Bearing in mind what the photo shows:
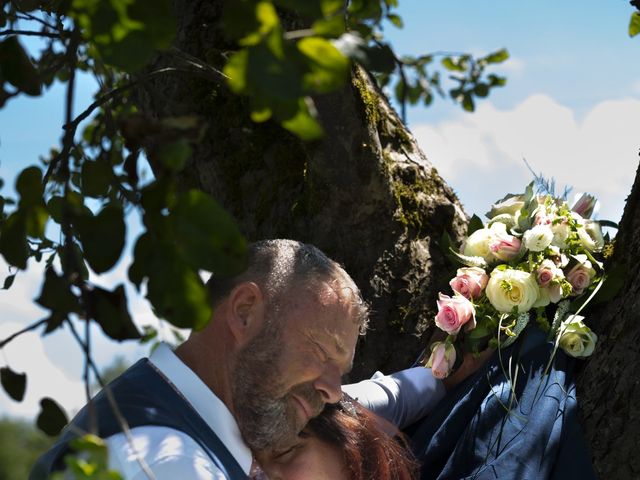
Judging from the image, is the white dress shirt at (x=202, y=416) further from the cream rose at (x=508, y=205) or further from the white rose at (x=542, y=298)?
the cream rose at (x=508, y=205)

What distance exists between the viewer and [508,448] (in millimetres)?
2590

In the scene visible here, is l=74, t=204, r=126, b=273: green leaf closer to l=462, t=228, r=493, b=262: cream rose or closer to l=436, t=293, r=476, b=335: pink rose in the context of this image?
l=436, t=293, r=476, b=335: pink rose

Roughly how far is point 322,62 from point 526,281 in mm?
1679

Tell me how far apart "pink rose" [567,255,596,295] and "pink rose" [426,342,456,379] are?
1.30 ft

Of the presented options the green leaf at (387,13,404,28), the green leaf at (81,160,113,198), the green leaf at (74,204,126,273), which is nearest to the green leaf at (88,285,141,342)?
the green leaf at (74,204,126,273)

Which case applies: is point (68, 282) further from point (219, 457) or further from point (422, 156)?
point (422, 156)

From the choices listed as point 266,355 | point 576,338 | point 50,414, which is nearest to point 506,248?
point 576,338

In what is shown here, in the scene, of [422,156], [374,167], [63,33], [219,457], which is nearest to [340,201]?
[374,167]

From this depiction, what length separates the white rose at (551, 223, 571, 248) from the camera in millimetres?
2818

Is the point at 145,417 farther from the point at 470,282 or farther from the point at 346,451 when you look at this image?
the point at 470,282

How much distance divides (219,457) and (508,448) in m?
0.80

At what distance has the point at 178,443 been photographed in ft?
7.26

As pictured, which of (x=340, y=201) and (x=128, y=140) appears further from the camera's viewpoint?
(x=340, y=201)

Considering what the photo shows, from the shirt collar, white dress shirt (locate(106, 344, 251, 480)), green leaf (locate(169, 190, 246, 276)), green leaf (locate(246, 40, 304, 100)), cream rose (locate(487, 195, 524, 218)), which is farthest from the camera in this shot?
cream rose (locate(487, 195, 524, 218))
